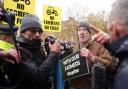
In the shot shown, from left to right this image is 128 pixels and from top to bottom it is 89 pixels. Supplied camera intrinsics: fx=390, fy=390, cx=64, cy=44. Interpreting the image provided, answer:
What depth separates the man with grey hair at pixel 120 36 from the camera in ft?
6.93

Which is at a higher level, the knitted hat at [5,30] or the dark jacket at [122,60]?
the dark jacket at [122,60]

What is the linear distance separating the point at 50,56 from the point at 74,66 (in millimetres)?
1171

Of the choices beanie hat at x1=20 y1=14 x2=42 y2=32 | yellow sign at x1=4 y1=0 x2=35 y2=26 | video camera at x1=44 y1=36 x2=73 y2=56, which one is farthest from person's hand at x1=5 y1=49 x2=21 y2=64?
yellow sign at x1=4 y1=0 x2=35 y2=26

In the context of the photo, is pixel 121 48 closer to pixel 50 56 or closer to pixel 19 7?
pixel 50 56

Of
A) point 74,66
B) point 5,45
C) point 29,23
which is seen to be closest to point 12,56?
point 5,45

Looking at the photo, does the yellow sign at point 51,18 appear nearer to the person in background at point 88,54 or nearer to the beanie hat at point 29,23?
the person in background at point 88,54

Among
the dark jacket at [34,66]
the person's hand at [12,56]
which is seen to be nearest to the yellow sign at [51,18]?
the dark jacket at [34,66]

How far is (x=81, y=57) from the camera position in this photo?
506 cm

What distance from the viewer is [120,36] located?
232cm

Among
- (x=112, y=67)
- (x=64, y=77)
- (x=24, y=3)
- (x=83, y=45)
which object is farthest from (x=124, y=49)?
(x=24, y=3)

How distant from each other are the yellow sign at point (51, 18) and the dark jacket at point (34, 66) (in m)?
5.10

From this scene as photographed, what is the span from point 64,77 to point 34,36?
105 cm

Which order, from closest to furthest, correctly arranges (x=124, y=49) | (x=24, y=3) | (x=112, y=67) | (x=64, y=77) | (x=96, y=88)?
(x=124, y=49) → (x=96, y=88) → (x=112, y=67) → (x=64, y=77) → (x=24, y=3)

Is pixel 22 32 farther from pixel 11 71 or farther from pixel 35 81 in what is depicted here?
pixel 11 71
